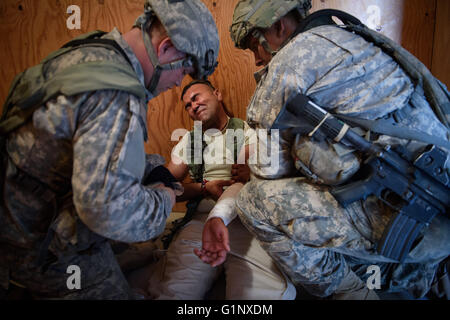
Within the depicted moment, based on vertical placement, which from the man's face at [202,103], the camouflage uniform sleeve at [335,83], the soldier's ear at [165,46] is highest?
the soldier's ear at [165,46]

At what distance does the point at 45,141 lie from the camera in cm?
90

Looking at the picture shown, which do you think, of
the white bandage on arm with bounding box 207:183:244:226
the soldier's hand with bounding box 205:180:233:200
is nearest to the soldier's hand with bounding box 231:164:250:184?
the soldier's hand with bounding box 205:180:233:200

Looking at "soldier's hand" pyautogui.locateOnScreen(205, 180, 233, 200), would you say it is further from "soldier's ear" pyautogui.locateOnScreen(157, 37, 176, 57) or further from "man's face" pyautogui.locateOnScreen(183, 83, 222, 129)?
"soldier's ear" pyautogui.locateOnScreen(157, 37, 176, 57)

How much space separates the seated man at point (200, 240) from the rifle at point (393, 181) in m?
0.59

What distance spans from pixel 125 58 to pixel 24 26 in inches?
68.4

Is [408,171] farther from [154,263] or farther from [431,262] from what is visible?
[154,263]

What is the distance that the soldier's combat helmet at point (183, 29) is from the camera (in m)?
1.02

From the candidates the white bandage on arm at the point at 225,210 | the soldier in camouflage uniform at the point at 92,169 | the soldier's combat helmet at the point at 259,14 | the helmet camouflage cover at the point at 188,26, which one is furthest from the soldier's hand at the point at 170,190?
the soldier's combat helmet at the point at 259,14

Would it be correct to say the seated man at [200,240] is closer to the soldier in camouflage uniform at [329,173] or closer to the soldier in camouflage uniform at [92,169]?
the soldier in camouflage uniform at [329,173]

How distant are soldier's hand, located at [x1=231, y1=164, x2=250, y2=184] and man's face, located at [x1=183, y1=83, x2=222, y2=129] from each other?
44 centimetres

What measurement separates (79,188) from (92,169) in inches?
2.8

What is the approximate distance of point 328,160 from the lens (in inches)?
44.6

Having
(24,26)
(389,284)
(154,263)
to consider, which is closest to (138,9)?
(24,26)

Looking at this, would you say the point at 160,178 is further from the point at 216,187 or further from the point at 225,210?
the point at 216,187
